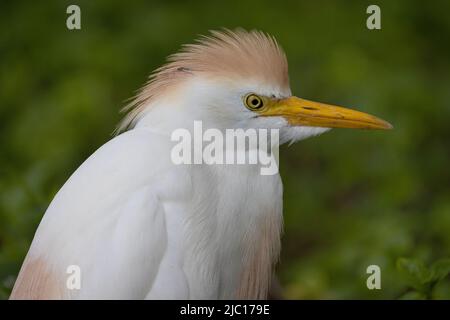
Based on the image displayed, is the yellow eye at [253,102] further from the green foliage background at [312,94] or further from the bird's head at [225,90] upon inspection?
the green foliage background at [312,94]

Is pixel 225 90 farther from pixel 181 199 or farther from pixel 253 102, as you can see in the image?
pixel 181 199

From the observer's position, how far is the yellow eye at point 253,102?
2.23 m

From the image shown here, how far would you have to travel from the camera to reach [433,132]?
4.56m

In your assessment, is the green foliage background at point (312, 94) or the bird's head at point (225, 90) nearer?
the bird's head at point (225, 90)

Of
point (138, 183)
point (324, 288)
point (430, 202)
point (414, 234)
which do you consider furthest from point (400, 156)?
point (138, 183)

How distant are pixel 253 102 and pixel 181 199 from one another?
332 mm

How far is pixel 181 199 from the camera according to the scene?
2.08 m

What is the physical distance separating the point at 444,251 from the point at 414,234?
0.23 metres

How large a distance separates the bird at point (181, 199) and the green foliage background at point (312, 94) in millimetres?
715

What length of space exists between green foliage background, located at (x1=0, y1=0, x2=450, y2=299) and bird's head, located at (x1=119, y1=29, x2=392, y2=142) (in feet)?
2.62

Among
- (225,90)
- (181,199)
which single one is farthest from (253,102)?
(181,199)

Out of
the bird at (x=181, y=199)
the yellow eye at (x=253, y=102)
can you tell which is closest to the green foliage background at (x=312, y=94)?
the bird at (x=181, y=199)

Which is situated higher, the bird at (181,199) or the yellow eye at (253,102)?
the yellow eye at (253,102)
